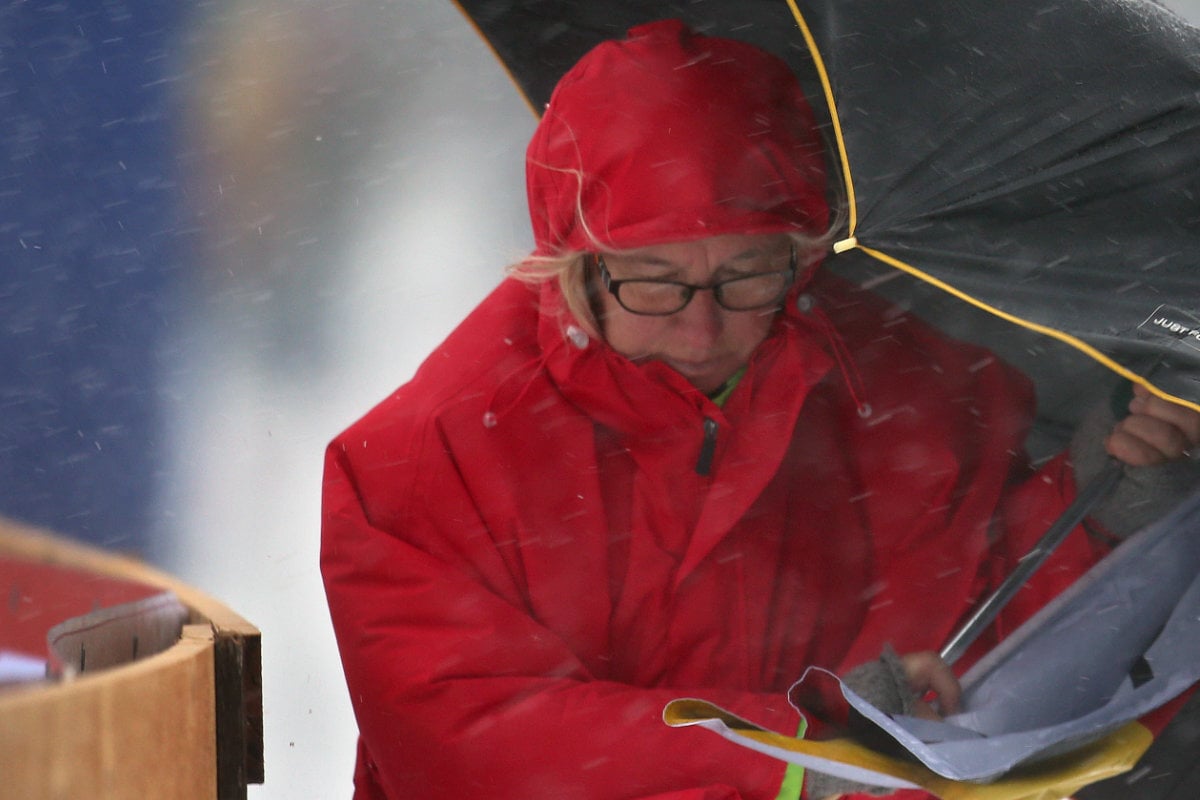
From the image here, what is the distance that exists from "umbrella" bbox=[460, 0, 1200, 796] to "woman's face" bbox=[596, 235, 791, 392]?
215 millimetres

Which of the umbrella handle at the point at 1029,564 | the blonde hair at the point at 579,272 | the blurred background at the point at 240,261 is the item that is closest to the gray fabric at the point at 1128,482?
the umbrella handle at the point at 1029,564

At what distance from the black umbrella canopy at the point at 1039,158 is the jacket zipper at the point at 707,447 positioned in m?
0.35

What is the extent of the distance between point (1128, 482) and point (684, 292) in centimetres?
51

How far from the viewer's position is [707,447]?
4.58 ft

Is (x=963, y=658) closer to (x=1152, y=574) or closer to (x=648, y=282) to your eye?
Answer: (x=1152, y=574)

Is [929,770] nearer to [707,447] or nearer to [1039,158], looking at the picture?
[707,447]

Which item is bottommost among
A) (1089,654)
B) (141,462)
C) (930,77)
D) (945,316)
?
(141,462)

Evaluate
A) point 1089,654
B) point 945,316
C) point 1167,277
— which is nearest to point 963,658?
point 1089,654

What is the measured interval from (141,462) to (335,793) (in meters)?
0.66

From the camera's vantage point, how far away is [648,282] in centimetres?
130

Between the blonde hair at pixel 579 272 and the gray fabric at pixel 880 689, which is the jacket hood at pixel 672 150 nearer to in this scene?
the blonde hair at pixel 579 272

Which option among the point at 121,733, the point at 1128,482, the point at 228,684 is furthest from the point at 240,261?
the point at 121,733

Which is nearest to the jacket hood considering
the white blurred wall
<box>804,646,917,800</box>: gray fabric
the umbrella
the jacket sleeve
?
the umbrella

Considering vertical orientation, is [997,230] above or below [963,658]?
above
